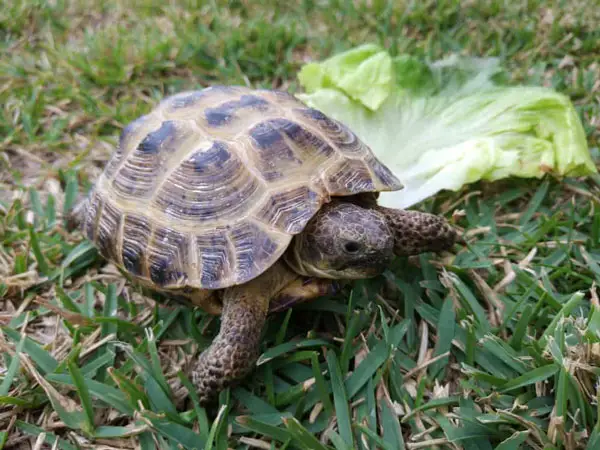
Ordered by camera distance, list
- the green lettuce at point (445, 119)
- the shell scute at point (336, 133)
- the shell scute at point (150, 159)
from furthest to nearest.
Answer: the green lettuce at point (445, 119) → the shell scute at point (336, 133) → the shell scute at point (150, 159)

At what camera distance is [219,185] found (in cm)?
204

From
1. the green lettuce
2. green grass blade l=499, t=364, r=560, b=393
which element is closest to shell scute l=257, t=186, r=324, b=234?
the green lettuce

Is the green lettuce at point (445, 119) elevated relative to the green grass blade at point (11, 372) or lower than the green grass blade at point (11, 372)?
elevated

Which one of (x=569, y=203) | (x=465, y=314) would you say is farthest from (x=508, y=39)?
(x=465, y=314)

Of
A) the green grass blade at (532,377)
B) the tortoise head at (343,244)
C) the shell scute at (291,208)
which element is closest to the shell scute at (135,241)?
the shell scute at (291,208)

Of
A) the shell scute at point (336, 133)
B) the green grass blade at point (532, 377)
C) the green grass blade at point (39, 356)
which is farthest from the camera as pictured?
the shell scute at point (336, 133)

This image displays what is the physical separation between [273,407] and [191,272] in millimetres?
630

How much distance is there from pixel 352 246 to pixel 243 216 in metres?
0.46

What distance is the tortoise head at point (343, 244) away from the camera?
6.25ft

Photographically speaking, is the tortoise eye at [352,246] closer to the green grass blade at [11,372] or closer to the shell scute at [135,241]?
the shell scute at [135,241]

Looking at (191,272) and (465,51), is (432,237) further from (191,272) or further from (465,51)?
(465,51)

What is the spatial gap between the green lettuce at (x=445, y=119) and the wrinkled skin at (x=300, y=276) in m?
0.75

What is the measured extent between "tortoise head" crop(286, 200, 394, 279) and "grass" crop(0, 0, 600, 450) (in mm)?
191

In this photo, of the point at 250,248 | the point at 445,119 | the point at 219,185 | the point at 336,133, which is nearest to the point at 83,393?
the point at 250,248
